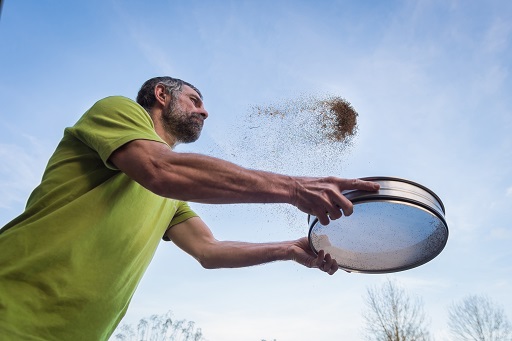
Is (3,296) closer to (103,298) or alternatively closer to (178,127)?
(103,298)

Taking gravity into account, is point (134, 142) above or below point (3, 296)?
above

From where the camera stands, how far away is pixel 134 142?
6.71 ft

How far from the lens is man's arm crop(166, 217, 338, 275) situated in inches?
114

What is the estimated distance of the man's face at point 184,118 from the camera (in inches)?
125

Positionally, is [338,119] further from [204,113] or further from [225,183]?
[225,183]

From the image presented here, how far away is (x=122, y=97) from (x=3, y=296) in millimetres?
1112

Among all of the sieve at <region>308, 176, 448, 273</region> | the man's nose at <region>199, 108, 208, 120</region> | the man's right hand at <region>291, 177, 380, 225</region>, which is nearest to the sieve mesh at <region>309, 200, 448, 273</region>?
the sieve at <region>308, 176, 448, 273</region>

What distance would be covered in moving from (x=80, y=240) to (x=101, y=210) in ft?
0.60

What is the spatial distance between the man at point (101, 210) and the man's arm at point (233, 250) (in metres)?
0.20

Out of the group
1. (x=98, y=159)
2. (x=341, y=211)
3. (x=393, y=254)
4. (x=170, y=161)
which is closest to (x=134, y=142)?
(x=170, y=161)

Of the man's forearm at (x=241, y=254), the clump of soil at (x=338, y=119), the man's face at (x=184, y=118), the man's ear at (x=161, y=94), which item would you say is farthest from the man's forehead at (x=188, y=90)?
the clump of soil at (x=338, y=119)

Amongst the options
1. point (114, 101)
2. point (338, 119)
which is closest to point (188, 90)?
point (114, 101)

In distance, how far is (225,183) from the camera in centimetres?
196

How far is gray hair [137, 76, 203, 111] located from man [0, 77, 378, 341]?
0.93 m
